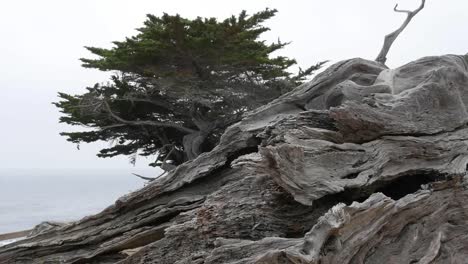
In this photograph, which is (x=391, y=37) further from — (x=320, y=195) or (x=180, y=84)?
(x=180, y=84)

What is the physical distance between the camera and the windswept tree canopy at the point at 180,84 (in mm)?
10250

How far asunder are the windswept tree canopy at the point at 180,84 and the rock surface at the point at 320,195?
5.64 m

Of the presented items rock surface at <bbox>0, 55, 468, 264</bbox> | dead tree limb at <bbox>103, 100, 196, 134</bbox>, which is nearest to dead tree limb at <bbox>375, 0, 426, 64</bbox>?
rock surface at <bbox>0, 55, 468, 264</bbox>

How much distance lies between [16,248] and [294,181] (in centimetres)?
313

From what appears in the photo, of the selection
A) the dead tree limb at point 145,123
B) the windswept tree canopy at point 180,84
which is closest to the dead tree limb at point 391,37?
the windswept tree canopy at point 180,84

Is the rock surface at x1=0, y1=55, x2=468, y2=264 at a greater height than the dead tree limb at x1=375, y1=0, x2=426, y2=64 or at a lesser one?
lesser

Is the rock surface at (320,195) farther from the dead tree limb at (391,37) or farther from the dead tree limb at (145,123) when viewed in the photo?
the dead tree limb at (145,123)

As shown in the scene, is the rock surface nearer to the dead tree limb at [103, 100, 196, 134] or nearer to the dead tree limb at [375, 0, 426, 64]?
the dead tree limb at [375, 0, 426, 64]

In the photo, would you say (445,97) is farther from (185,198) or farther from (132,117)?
(132,117)

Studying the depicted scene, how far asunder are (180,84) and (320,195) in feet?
24.6

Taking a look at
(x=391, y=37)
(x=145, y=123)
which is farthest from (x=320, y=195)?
(x=145, y=123)

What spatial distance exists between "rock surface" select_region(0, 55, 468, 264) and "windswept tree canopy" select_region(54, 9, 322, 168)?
18.5ft

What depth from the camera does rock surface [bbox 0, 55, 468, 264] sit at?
3.32 m

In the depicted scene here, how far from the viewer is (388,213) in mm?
3451
